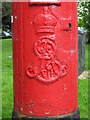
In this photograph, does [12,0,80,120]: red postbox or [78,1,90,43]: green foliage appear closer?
[12,0,80,120]: red postbox

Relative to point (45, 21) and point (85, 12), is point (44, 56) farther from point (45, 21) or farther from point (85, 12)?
point (85, 12)

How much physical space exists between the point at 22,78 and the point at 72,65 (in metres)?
0.54

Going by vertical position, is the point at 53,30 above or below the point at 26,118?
above

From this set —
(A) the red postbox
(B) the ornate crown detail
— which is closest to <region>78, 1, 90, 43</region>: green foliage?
(A) the red postbox

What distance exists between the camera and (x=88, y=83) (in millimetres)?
6246

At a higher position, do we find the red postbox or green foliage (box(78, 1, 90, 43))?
green foliage (box(78, 1, 90, 43))

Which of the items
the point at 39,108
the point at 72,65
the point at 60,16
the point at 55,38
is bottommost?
the point at 39,108

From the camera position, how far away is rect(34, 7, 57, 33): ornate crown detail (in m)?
2.78

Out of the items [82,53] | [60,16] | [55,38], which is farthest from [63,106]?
[82,53]

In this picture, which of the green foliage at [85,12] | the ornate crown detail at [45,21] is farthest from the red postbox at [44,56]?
the green foliage at [85,12]

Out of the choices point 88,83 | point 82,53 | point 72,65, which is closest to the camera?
point 72,65

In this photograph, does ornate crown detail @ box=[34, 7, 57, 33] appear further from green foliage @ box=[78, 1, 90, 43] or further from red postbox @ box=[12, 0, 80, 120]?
green foliage @ box=[78, 1, 90, 43]

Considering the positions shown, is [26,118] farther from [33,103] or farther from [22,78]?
[22,78]

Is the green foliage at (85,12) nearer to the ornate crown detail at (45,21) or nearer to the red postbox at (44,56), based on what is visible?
the red postbox at (44,56)
